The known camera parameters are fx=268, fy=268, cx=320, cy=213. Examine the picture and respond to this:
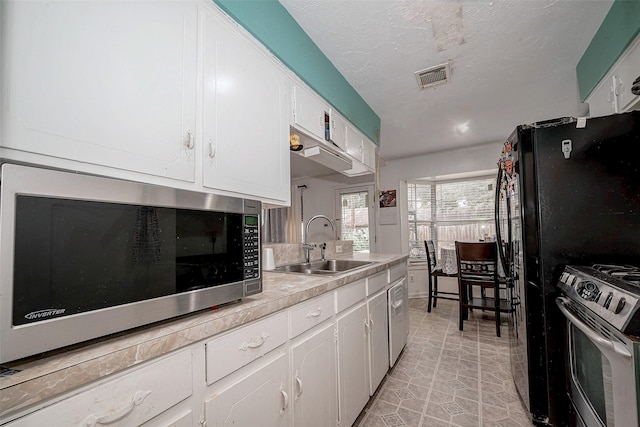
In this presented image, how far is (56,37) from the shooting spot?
68 cm

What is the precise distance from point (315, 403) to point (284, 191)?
1.04 m

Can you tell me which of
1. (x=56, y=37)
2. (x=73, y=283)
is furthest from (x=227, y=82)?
(x=73, y=283)

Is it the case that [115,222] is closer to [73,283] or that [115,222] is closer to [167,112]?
[73,283]

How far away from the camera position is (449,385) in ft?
6.64

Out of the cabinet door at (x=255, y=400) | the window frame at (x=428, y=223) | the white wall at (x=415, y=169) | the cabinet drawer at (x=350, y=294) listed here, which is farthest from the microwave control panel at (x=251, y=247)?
the window frame at (x=428, y=223)

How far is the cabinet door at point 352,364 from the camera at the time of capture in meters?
Answer: 1.42

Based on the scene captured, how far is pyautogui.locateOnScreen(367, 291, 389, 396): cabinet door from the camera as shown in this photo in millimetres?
1771

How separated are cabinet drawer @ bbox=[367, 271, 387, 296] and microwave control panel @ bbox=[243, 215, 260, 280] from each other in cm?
97

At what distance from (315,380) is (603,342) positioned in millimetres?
1086

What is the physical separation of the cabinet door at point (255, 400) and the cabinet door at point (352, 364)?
0.47 meters

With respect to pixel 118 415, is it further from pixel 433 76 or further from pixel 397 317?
pixel 433 76

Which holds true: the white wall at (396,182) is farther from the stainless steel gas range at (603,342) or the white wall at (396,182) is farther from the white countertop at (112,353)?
the white countertop at (112,353)

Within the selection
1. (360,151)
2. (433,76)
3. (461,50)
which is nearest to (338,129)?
(360,151)

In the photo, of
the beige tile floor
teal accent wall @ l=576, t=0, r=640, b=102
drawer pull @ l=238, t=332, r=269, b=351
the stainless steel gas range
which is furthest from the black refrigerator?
drawer pull @ l=238, t=332, r=269, b=351
